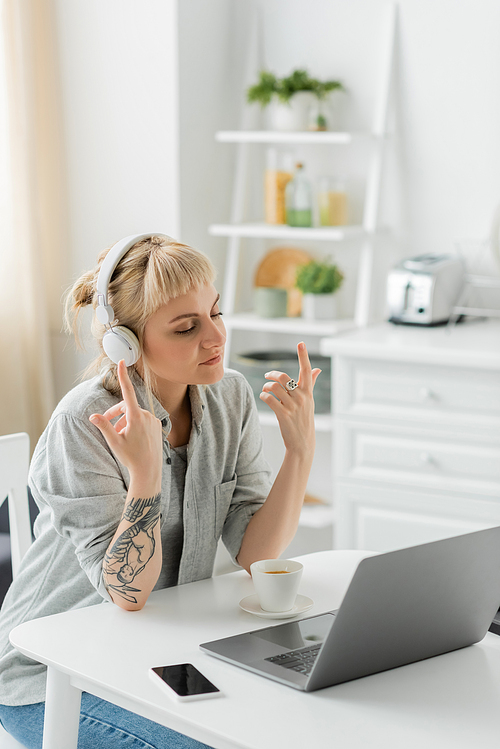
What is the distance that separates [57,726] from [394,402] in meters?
1.50

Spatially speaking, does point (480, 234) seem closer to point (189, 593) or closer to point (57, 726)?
point (189, 593)

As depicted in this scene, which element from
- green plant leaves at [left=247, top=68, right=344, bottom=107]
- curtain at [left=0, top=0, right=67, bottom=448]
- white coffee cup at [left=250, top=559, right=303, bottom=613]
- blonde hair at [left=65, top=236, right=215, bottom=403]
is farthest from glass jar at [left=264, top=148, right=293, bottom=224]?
white coffee cup at [left=250, top=559, right=303, bottom=613]

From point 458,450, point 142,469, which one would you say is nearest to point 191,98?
point 458,450

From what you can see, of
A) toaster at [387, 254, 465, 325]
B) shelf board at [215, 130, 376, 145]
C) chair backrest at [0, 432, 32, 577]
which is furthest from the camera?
shelf board at [215, 130, 376, 145]

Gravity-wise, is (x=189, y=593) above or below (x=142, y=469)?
below

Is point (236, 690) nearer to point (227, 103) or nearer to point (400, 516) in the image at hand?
point (400, 516)

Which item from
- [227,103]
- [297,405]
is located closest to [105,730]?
[297,405]

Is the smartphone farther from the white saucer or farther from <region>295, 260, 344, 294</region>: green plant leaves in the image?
<region>295, 260, 344, 294</region>: green plant leaves

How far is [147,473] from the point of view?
1.16 meters

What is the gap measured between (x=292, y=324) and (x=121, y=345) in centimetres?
149

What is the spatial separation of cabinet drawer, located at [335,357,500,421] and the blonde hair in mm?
1073

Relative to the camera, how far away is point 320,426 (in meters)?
2.62

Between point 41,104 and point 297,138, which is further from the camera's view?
point 41,104

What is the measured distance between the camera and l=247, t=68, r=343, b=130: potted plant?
2.74 metres
